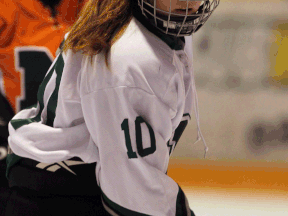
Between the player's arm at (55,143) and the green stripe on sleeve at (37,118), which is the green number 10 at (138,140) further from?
the green stripe on sleeve at (37,118)

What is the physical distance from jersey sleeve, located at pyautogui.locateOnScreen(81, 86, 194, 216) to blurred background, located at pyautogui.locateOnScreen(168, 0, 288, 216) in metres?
1.45

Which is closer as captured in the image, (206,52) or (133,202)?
(133,202)

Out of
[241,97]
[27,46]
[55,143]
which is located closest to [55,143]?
[55,143]

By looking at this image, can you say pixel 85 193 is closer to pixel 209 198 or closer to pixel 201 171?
pixel 209 198

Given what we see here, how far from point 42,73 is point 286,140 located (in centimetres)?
162

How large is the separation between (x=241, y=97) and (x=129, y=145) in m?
Answer: 1.77

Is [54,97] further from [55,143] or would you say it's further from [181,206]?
[181,206]

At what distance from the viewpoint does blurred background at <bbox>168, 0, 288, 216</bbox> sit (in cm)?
210

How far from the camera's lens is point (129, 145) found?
1.85 ft

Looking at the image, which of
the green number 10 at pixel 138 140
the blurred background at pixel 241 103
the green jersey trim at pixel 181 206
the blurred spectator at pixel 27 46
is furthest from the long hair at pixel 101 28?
the blurred background at pixel 241 103

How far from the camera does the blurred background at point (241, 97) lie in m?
2.10

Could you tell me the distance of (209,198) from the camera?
1.80 m

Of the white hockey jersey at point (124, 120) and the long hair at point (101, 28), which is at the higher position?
the long hair at point (101, 28)

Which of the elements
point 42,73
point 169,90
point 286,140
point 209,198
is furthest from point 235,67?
point 169,90
